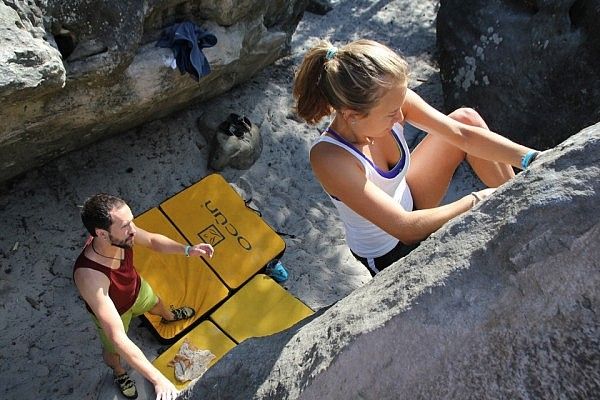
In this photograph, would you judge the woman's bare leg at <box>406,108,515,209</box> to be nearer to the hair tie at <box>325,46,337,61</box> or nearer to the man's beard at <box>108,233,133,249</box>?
the hair tie at <box>325,46,337,61</box>

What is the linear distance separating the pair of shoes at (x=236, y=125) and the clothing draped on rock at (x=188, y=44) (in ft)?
1.69

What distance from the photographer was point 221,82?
474 cm

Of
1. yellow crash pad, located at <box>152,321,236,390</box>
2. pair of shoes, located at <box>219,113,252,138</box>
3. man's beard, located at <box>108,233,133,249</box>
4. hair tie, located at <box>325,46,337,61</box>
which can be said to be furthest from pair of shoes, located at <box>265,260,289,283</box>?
hair tie, located at <box>325,46,337,61</box>

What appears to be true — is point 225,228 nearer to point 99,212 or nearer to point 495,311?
point 99,212

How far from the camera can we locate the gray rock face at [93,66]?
299 cm

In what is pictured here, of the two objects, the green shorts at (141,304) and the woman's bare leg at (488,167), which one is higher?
the woman's bare leg at (488,167)

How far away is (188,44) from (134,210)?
1.13 m

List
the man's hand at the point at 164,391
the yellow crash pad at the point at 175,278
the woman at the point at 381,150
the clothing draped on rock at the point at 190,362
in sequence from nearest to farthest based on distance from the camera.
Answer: the woman at the point at 381,150, the man's hand at the point at 164,391, the clothing draped on rock at the point at 190,362, the yellow crash pad at the point at 175,278

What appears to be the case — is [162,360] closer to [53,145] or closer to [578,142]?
[53,145]

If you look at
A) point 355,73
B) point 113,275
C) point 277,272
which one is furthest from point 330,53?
point 277,272

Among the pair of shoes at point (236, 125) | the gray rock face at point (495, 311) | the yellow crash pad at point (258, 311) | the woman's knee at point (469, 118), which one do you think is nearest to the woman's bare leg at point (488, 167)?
the woman's knee at point (469, 118)

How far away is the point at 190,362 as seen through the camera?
325 cm

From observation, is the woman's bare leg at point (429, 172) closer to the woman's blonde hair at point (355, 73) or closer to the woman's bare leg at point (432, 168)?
the woman's bare leg at point (432, 168)

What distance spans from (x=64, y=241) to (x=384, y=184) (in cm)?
239
